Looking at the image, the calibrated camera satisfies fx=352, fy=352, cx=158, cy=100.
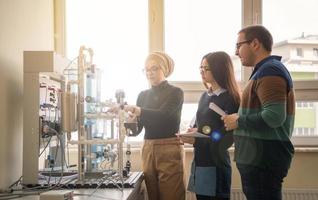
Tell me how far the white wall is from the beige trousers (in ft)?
2.76

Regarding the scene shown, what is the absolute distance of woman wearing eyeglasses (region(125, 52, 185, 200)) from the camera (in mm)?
2262

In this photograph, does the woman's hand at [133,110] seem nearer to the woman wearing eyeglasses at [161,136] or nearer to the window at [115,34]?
the woman wearing eyeglasses at [161,136]

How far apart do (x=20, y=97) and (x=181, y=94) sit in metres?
1.07

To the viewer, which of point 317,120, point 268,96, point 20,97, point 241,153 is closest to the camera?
point 268,96

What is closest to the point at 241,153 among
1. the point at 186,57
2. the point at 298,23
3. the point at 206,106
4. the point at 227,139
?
the point at 227,139

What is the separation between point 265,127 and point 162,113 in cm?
79

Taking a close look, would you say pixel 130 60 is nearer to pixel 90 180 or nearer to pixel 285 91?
pixel 90 180

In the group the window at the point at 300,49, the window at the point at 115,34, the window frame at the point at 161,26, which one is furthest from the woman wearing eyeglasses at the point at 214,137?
the window at the point at 300,49

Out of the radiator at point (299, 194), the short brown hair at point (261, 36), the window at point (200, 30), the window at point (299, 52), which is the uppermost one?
the window at point (200, 30)

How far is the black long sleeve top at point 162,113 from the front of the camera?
7.55 ft

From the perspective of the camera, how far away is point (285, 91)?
65.2 inches

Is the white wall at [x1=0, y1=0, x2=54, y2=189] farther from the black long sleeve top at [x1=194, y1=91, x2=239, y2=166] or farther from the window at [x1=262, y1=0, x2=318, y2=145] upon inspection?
the window at [x1=262, y1=0, x2=318, y2=145]

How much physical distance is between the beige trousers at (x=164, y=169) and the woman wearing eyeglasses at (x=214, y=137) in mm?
176

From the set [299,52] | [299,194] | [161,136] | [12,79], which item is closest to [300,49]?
[299,52]
